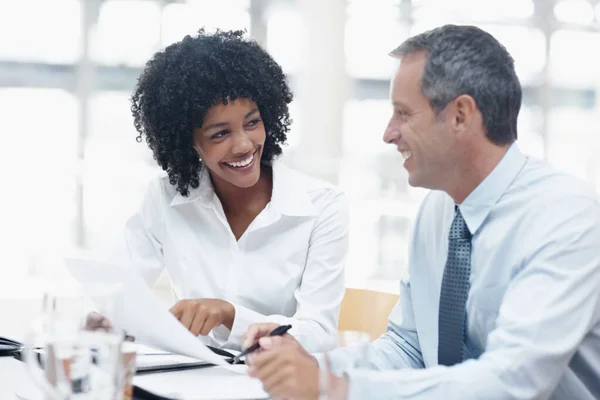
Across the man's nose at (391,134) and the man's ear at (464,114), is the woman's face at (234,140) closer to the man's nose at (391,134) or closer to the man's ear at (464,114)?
the man's nose at (391,134)

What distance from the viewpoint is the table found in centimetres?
125

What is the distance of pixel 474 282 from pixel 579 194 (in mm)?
220

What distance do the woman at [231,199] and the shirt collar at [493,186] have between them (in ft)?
1.79

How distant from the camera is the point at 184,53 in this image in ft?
6.46

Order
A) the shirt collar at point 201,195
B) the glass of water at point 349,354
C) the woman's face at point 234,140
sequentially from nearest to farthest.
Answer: the glass of water at point 349,354, the woman's face at point 234,140, the shirt collar at point 201,195

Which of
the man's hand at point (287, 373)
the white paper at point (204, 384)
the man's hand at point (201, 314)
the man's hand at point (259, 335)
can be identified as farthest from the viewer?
the man's hand at point (201, 314)

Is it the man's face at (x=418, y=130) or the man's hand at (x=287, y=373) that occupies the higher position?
the man's face at (x=418, y=130)

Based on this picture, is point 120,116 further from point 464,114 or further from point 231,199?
point 464,114

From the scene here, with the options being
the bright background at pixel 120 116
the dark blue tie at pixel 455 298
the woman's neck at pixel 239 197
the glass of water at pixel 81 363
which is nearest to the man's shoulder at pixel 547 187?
the dark blue tie at pixel 455 298

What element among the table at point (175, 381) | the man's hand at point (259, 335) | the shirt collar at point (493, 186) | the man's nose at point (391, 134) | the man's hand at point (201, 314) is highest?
the man's nose at point (391, 134)

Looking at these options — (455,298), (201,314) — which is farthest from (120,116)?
(455,298)

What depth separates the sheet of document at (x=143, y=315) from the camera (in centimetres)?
130

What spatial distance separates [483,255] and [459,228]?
0.23 ft

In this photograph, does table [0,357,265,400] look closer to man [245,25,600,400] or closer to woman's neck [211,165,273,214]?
man [245,25,600,400]
